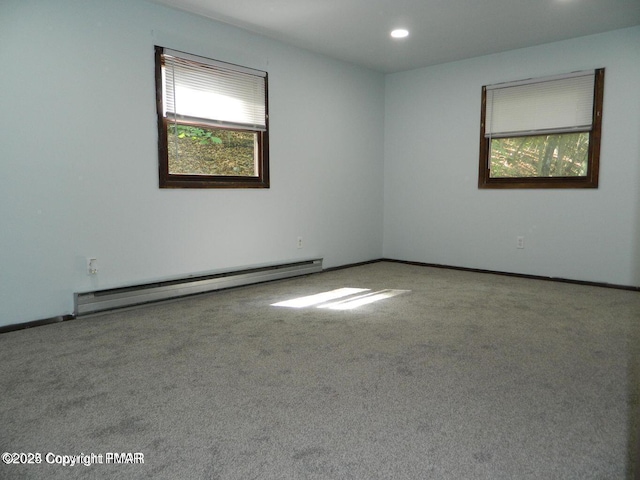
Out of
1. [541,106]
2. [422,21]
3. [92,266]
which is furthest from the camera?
[541,106]

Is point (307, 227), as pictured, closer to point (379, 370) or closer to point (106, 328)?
point (106, 328)

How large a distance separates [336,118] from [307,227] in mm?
1393

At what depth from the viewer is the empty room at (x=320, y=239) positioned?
1821mm

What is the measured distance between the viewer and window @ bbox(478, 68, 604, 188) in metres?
4.61

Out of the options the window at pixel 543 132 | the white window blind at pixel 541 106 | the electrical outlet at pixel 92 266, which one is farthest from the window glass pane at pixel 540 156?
the electrical outlet at pixel 92 266

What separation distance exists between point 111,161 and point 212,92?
3.85ft

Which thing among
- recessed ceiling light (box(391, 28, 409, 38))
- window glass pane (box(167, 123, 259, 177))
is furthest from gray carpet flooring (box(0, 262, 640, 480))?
recessed ceiling light (box(391, 28, 409, 38))

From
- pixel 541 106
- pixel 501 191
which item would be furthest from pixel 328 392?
pixel 541 106

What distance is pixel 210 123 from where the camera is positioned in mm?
4184

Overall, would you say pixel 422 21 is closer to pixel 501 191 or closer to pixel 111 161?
pixel 501 191

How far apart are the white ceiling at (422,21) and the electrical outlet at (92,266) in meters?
2.15

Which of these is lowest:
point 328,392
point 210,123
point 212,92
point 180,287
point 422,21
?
point 328,392

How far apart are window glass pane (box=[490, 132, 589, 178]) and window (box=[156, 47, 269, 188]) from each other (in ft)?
8.95

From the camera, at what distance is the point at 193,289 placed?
4.07 meters
